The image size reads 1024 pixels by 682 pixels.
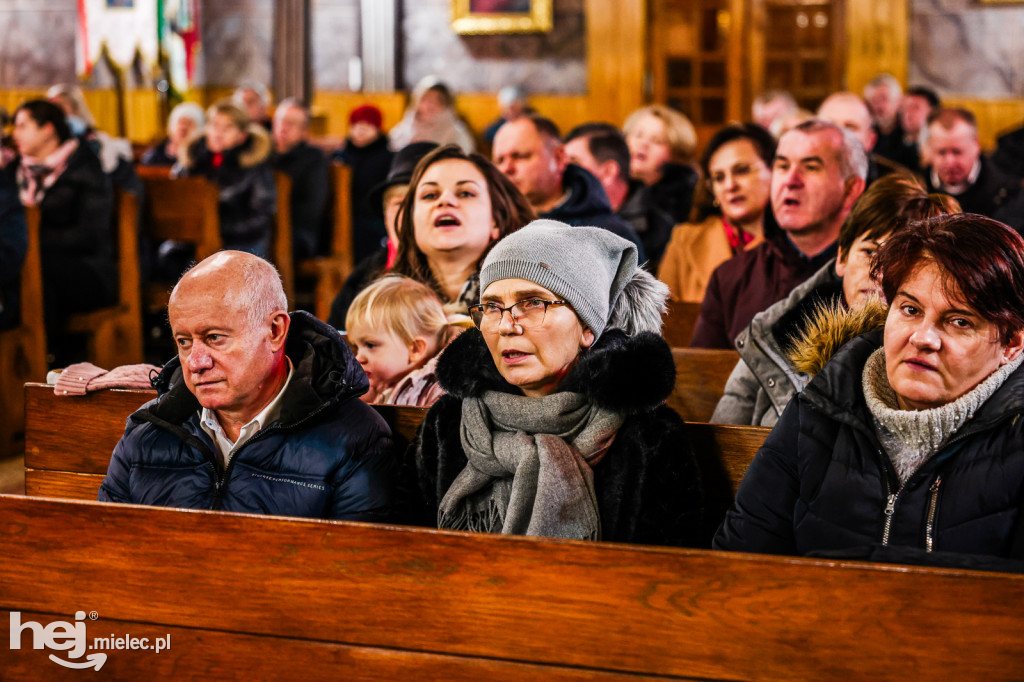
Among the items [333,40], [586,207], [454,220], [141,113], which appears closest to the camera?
[454,220]

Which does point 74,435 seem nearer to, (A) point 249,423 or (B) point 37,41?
(A) point 249,423

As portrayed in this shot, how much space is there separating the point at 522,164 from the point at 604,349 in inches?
80.7

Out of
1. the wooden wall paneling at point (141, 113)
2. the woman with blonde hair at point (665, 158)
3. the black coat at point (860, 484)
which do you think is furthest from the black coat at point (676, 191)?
the wooden wall paneling at point (141, 113)

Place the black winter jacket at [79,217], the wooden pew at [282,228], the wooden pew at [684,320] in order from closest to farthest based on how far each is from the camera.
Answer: the wooden pew at [684,320], the black winter jacket at [79,217], the wooden pew at [282,228]

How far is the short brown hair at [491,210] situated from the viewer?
3.11 m

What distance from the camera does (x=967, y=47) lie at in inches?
413

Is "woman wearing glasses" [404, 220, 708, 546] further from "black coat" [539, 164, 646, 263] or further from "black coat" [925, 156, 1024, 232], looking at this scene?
"black coat" [925, 156, 1024, 232]

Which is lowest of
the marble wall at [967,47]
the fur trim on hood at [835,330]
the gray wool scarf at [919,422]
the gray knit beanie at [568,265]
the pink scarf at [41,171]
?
the gray wool scarf at [919,422]

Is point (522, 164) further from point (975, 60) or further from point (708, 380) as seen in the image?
point (975, 60)

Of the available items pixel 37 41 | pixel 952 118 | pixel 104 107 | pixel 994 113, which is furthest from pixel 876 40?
pixel 37 41

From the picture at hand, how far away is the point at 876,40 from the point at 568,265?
966 cm

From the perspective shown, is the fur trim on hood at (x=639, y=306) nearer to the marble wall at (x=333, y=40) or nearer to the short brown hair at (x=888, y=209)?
the short brown hair at (x=888, y=209)

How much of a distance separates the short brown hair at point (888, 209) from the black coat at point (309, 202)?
430 centimetres

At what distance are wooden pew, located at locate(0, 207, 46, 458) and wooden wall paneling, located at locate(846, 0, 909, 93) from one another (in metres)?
8.39
